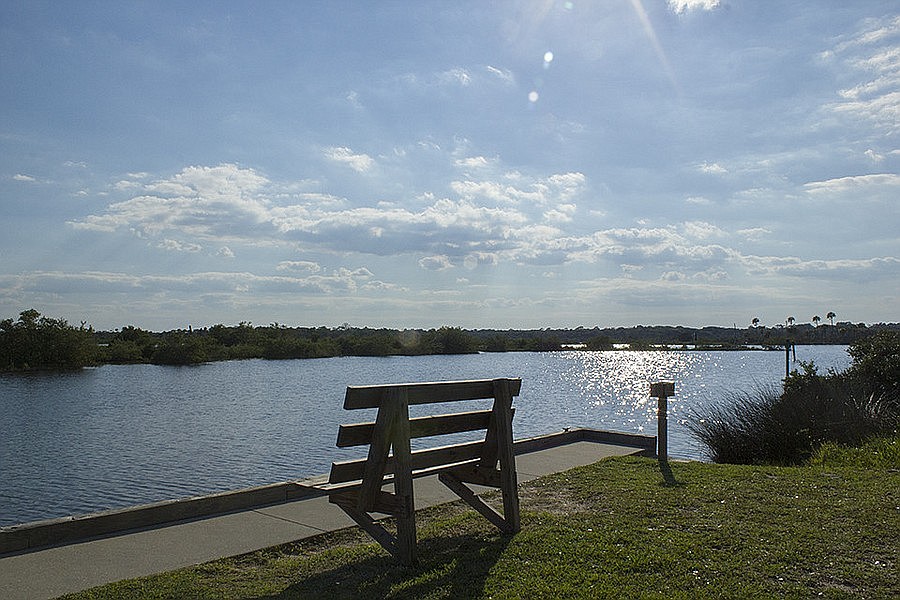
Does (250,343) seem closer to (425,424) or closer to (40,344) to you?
(40,344)

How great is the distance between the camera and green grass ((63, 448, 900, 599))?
184 inches

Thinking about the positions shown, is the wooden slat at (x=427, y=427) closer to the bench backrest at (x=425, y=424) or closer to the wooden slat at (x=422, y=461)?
the bench backrest at (x=425, y=424)

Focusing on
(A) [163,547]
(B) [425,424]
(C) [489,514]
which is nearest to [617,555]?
(C) [489,514]

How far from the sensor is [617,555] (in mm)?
5348

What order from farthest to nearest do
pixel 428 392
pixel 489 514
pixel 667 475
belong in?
pixel 667 475
pixel 489 514
pixel 428 392

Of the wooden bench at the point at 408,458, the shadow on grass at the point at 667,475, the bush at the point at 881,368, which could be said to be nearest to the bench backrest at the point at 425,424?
the wooden bench at the point at 408,458

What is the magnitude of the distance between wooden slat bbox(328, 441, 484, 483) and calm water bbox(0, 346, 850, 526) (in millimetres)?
7068

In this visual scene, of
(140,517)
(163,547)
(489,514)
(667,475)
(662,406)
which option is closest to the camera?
(163,547)

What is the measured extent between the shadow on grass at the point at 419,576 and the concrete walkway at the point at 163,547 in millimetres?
1038

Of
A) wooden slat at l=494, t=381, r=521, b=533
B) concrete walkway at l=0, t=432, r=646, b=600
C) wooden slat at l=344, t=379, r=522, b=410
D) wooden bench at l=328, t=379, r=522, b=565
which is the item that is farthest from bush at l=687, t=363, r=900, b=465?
wooden slat at l=344, t=379, r=522, b=410

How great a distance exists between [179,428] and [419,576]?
1846cm

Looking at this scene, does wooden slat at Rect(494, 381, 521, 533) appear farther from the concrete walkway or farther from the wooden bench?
the concrete walkway

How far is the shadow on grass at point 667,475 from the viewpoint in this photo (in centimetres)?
823

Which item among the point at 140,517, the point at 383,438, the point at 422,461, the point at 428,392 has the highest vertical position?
the point at 428,392
